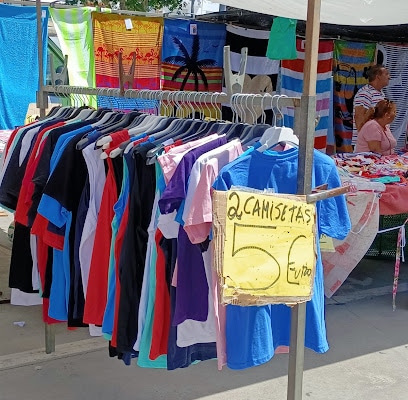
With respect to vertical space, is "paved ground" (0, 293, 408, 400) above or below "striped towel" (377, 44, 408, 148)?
below

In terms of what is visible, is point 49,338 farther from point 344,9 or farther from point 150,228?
point 344,9

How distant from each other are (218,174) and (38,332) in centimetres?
224

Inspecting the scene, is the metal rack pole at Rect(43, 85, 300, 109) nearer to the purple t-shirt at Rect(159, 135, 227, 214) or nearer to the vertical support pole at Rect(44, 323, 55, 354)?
the purple t-shirt at Rect(159, 135, 227, 214)

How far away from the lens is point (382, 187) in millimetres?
3926

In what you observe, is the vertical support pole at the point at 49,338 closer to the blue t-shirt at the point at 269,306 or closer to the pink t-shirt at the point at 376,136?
the blue t-shirt at the point at 269,306

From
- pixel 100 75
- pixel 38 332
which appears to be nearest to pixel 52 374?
pixel 38 332

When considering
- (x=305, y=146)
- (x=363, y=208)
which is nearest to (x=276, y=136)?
(x=305, y=146)

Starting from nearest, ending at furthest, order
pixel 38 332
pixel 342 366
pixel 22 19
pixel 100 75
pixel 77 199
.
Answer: pixel 77 199 < pixel 342 366 < pixel 38 332 < pixel 22 19 < pixel 100 75

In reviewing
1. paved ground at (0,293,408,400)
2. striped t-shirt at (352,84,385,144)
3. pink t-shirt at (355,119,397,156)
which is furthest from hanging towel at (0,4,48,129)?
paved ground at (0,293,408,400)

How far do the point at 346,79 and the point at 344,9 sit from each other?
3189mm

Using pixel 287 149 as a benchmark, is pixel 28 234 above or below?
below

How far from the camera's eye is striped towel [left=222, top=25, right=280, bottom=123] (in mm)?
7426

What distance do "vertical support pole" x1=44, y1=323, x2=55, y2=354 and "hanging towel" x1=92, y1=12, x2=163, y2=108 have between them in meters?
3.87

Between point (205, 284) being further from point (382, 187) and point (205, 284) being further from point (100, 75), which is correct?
point (100, 75)
